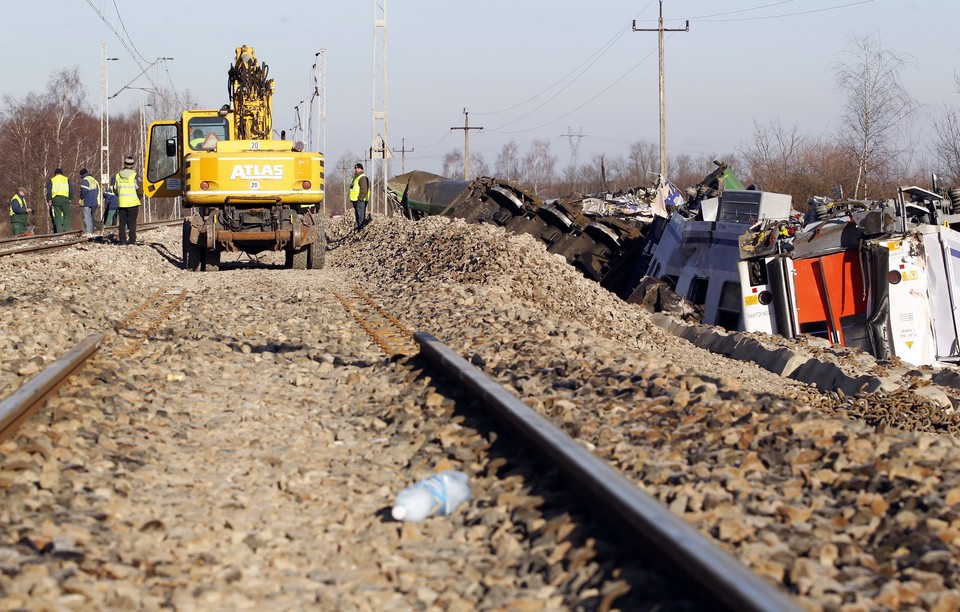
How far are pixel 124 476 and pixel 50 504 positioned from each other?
64 cm

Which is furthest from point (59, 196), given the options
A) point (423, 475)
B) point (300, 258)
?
point (423, 475)

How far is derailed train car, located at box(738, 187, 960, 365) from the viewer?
14625mm

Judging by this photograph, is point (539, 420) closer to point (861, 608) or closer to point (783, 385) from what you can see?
point (861, 608)

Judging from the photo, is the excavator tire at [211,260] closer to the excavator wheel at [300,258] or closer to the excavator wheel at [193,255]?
the excavator wheel at [193,255]

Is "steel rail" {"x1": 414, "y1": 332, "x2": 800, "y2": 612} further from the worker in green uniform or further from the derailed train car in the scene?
the worker in green uniform

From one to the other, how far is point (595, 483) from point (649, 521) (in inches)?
21.5

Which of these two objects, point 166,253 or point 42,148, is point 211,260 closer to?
point 166,253

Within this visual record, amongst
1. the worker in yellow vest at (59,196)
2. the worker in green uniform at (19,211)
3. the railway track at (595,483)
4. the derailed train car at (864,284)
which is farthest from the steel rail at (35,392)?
the worker in green uniform at (19,211)

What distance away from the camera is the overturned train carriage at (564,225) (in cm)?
2228

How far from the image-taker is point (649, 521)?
12.3ft

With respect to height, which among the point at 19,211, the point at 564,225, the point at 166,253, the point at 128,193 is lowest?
the point at 166,253

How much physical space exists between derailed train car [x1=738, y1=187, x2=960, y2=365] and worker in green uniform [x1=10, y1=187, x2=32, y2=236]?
24240mm

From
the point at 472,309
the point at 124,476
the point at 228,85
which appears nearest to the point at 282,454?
the point at 124,476

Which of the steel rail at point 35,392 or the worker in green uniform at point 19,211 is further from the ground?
the worker in green uniform at point 19,211
